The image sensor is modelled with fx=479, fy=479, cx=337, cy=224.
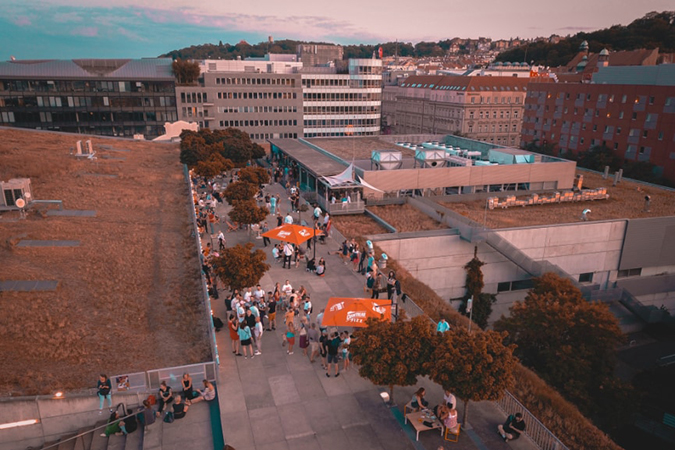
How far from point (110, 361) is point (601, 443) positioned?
51.3 feet

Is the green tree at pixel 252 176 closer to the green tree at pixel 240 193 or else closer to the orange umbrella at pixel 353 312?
the green tree at pixel 240 193

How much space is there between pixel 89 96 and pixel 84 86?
5.96ft

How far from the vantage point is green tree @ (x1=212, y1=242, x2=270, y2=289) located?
736 inches

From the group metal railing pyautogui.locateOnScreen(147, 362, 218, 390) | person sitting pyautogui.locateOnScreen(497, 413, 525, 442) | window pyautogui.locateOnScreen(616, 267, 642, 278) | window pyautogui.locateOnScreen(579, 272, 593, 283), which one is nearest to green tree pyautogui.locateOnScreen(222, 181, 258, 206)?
metal railing pyautogui.locateOnScreen(147, 362, 218, 390)

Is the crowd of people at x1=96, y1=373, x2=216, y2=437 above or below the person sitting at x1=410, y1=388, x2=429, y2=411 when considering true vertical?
below

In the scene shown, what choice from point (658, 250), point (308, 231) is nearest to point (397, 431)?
point (308, 231)

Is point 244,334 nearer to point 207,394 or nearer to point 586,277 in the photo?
point 207,394

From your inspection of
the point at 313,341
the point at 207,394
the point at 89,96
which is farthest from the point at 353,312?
the point at 89,96

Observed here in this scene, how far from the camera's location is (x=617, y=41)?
124125mm

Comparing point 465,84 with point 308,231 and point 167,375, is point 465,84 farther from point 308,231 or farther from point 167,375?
point 167,375

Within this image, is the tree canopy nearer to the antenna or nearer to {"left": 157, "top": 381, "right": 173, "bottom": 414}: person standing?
the antenna

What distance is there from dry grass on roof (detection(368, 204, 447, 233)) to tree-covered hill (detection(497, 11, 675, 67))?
98.5m

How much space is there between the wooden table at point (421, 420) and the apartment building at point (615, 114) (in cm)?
5756

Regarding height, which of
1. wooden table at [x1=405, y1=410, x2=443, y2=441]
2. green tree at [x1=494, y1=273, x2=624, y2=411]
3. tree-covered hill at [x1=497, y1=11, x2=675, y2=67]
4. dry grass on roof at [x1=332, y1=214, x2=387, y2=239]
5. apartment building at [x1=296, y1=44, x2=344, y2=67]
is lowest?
green tree at [x1=494, y1=273, x2=624, y2=411]
